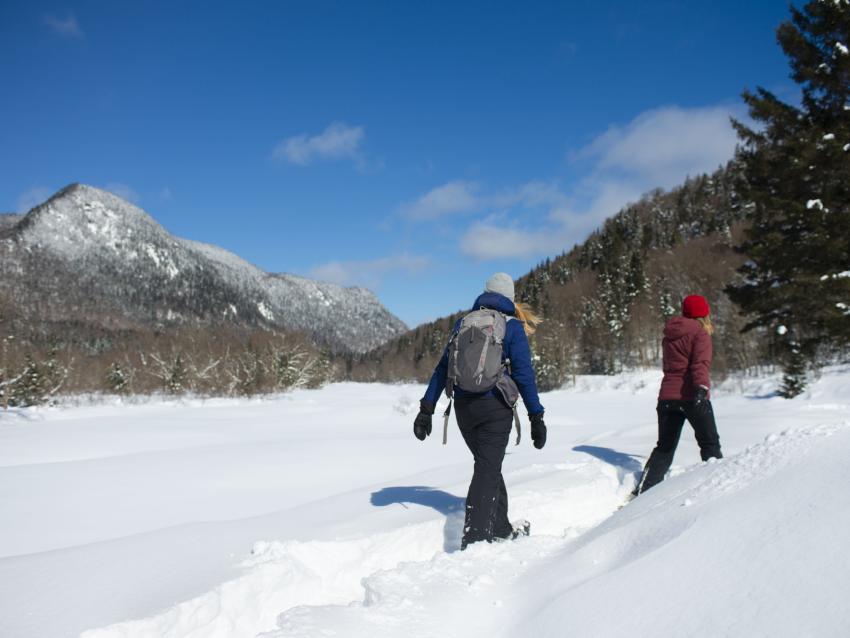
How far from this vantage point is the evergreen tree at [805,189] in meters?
10.9

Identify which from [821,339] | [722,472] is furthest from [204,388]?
[722,472]

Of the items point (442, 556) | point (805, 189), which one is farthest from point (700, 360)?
point (805, 189)

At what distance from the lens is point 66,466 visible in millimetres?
6438

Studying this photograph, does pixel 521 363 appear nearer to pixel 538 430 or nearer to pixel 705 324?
pixel 538 430

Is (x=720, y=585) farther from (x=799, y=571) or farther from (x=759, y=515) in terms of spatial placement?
(x=759, y=515)

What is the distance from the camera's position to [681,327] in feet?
16.3

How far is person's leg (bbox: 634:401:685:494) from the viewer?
15.7ft

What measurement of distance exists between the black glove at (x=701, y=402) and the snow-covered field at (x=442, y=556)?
1102mm

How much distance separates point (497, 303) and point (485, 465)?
112 centimetres

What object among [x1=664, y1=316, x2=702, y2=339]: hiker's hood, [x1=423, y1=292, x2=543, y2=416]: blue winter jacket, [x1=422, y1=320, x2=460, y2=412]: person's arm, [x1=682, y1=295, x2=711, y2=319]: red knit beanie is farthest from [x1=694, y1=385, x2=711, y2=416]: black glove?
[x1=422, y1=320, x2=460, y2=412]: person's arm

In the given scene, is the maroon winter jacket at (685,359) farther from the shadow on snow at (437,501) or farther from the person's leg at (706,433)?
the shadow on snow at (437,501)

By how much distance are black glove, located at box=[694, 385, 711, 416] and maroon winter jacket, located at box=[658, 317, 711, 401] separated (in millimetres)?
48

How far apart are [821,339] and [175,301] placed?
195368 millimetres

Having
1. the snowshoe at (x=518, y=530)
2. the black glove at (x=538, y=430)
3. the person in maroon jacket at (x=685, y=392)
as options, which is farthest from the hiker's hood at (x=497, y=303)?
the person in maroon jacket at (x=685, y=392)
